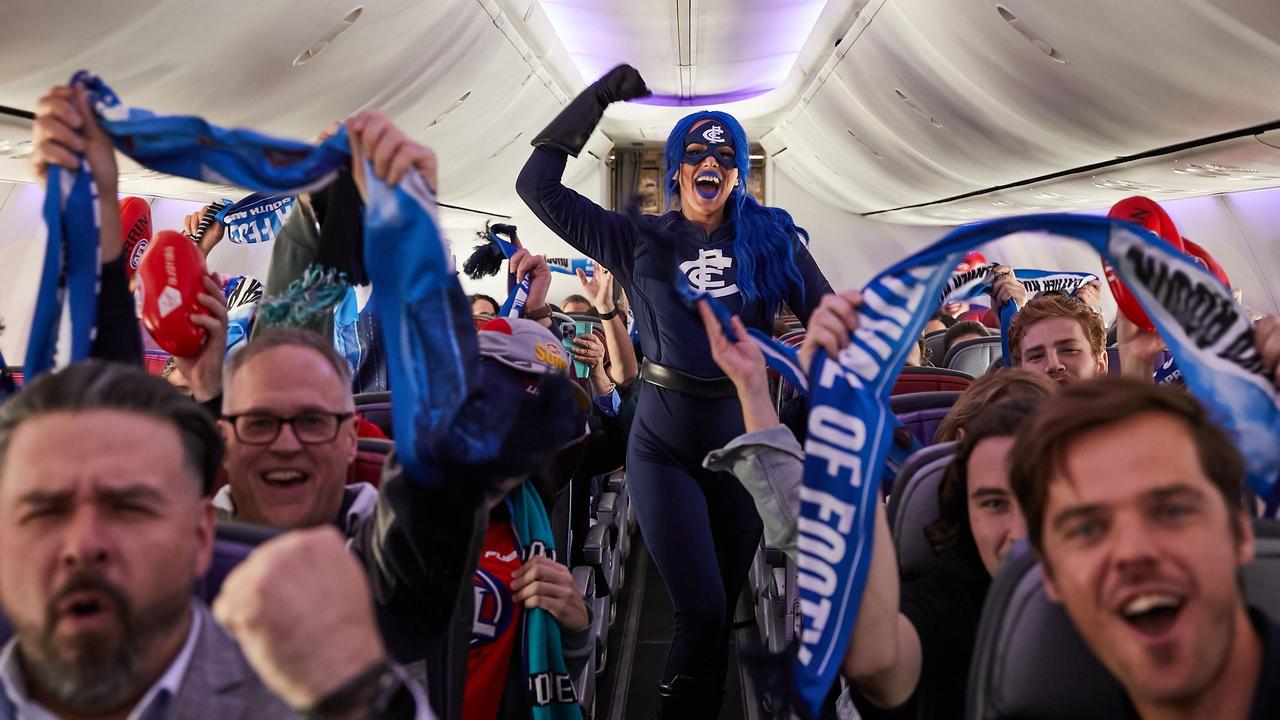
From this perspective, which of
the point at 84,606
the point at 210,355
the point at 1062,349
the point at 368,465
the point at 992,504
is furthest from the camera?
the point at 1062,349

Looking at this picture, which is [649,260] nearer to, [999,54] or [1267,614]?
[1267,614]

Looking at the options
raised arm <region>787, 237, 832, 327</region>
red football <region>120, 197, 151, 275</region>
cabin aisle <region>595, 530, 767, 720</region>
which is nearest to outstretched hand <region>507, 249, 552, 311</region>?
raised arm <region>787, 237, 832, 327</region>

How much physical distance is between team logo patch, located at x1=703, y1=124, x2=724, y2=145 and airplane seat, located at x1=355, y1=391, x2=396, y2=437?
1208 millimetres

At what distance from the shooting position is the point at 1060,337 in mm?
2729

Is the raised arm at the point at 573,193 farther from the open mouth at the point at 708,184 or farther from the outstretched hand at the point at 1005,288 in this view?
the outstretched hand at the point at 1005,288

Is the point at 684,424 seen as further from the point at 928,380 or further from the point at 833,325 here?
the point at 833,325

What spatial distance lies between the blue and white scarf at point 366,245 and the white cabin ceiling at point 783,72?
10.6 feet

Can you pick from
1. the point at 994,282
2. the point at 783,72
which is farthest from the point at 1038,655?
the point at 783,72

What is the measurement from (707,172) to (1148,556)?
207 centimetres

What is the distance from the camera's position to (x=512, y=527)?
7.29 feet

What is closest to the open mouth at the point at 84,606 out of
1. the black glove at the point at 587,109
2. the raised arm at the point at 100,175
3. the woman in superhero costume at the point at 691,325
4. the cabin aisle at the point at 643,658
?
the raised arm at the point at 100,175

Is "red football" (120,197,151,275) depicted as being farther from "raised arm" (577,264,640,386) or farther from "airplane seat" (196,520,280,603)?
"airplane seat" (196,520,280,603)

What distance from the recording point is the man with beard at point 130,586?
32.4 inches

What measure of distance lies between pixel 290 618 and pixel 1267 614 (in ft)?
3.32
